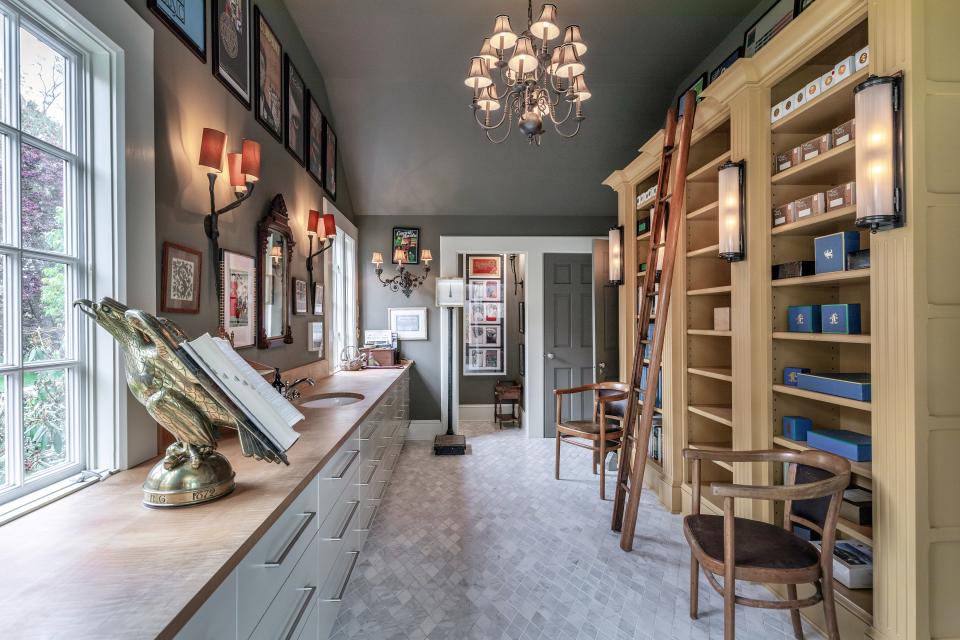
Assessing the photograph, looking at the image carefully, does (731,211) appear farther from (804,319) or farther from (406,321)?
(406,321)

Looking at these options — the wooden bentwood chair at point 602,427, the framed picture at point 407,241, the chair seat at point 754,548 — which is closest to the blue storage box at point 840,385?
the chair seat at point 754,548

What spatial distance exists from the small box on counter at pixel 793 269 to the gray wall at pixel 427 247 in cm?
324

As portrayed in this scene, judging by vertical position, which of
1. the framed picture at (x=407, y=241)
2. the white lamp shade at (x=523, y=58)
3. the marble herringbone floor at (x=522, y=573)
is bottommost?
the marble herringbone floor at (x=522, y=573)

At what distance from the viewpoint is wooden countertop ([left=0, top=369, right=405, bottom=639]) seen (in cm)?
A: 76

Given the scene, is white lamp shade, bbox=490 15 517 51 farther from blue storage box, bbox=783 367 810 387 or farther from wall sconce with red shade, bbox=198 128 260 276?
blue storage box, bbox=783 367 810 387

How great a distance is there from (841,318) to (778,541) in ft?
3.16

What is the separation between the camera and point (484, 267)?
642cm

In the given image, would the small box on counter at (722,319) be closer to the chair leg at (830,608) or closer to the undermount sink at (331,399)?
the chair leg at (830,608)

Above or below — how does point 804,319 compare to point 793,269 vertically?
below

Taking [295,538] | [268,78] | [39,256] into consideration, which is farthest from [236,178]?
[295,538]

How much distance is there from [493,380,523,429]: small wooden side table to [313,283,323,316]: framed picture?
9.36 ft

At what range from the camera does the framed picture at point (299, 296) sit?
313 centimetres

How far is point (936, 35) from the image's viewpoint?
62.7 inches

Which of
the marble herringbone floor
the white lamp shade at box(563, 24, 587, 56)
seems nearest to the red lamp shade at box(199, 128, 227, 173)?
the white lamp shade at box(563, 24, 587, 56)
